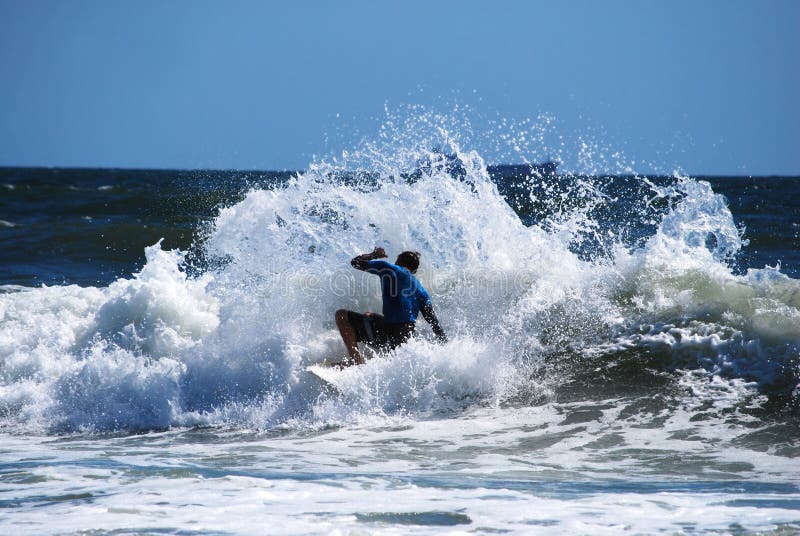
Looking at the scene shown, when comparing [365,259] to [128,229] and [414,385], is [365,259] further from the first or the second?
[128,229]

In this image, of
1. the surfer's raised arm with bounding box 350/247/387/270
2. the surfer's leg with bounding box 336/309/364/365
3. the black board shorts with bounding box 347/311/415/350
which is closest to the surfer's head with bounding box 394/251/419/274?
the surfer's raised arm with bounding box 350/247/387/270

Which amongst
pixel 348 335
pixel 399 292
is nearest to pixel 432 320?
pixel 399 292

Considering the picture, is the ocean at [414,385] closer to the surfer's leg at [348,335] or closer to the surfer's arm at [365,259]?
the surfer's leg at [348,335]

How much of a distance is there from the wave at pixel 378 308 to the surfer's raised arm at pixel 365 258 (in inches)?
37.5

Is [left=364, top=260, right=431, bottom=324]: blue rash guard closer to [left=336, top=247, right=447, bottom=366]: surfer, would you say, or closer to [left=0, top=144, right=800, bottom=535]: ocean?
[left=336, top=247, right=447, bottom=366]: surfer

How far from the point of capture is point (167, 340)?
948 cm

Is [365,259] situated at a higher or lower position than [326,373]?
higher

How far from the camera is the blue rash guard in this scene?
8.09 m

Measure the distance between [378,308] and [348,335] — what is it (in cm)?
160

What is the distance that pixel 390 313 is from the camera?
26.9 ft

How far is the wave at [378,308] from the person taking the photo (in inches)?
314

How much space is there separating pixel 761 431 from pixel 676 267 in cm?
296

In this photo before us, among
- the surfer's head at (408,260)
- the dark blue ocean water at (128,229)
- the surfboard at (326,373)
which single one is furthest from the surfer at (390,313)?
the dark blue ocean water at (128,229)

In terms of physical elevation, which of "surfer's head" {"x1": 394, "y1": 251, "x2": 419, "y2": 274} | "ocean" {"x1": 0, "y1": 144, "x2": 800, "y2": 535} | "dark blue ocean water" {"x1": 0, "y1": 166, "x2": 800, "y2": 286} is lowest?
"ocean" {"x1": 0, "y1": 144, "x2": 800, "y2": 535}
